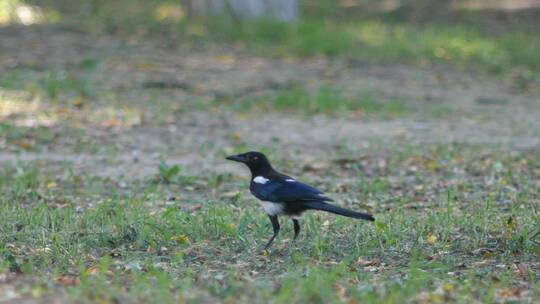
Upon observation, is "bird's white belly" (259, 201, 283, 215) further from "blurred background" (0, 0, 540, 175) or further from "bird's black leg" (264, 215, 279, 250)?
"blurred background" (0, 0, 540, 175)

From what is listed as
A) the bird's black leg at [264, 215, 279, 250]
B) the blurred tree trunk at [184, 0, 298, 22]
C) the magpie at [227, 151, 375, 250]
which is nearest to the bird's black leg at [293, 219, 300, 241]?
the magpie at [227, 151, 375, 250]

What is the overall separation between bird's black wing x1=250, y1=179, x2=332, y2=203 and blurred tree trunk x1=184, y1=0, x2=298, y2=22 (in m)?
11.8

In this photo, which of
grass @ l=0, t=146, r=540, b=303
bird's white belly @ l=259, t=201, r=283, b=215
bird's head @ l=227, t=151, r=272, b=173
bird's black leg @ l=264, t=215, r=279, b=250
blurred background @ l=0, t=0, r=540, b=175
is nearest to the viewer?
grass @ l=0, t=146, r=540, b=303

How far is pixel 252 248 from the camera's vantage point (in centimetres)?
744

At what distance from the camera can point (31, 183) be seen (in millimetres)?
9688

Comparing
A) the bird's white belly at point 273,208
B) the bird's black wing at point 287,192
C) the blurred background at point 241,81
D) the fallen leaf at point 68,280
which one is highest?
the bird's black wing at point 287,192

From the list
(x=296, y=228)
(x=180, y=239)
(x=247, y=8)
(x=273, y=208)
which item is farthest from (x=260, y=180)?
(x=247, y=8)

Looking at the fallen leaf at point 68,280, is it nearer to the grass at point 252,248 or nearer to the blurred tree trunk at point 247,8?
the grass at point 252,248

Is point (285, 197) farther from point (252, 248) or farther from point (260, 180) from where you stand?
point (252, 248)

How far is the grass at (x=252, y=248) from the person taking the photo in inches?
233

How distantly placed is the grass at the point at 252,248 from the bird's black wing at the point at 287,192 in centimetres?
38

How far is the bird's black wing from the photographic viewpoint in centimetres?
714

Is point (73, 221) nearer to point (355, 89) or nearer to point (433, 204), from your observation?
point (433, 204)

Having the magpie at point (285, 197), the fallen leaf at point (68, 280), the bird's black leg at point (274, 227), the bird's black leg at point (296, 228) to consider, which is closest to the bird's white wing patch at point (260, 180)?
the magpie at point (285, 197)
